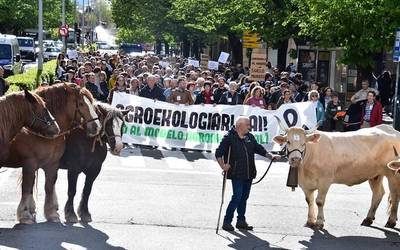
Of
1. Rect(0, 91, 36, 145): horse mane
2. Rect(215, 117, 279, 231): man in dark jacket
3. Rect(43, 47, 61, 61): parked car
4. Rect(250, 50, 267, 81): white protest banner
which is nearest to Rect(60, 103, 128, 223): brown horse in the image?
Rect(0, 91, 36, 145): horse mane

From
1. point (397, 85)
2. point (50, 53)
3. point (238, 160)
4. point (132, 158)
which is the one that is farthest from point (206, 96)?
point (50, 53)

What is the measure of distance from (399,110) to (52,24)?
7129 centimetres

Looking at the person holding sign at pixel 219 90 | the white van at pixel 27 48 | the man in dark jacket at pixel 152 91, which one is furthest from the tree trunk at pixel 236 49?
the white van at pixel 27 48

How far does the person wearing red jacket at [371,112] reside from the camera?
20766mm

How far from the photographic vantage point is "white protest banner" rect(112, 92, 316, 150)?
21312 millimetres

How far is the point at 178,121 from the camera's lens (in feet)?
70.6

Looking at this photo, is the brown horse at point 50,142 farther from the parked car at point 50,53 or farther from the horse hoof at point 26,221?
the parked car at point 50,53

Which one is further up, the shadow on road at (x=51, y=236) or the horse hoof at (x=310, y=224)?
the shadow on road at (x=51, y=236)

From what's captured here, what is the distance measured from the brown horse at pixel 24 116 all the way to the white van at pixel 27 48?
61.5 meters

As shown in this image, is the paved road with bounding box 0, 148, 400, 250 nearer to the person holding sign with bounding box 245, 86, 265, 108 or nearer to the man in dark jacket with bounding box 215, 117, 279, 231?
the man in dark jacket with bounding box 215, 117, 279, 231

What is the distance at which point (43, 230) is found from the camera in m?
11.3

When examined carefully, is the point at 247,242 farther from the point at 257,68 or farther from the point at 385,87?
the point at 385,87

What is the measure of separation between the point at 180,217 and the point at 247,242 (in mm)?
1682

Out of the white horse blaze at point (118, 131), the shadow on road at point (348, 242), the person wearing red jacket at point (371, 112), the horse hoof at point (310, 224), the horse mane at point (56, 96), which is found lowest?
the shadow on road at point (348, 242)
